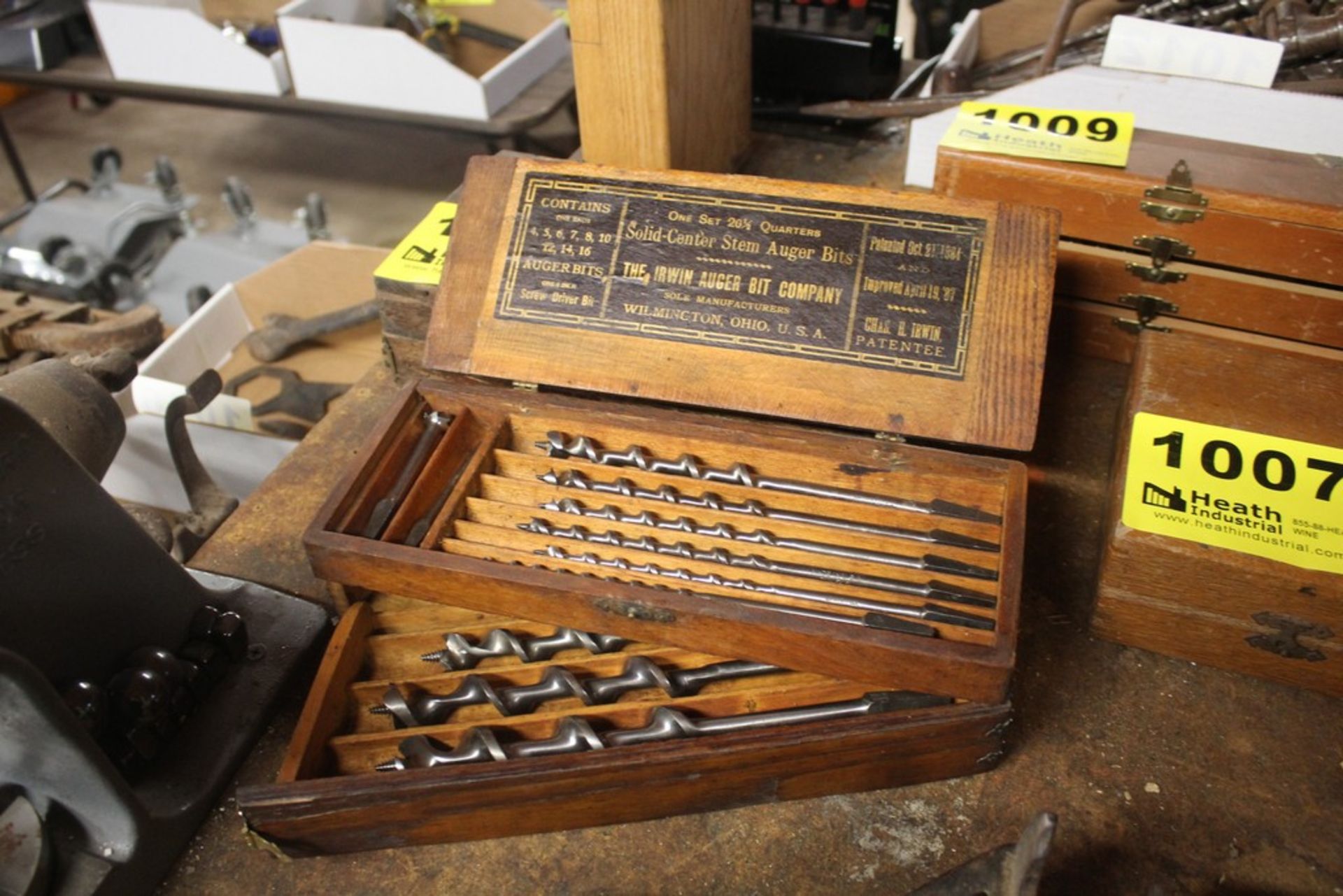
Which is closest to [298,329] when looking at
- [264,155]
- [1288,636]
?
[1288,636]

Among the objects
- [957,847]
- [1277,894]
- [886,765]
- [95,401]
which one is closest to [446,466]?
[95,401]

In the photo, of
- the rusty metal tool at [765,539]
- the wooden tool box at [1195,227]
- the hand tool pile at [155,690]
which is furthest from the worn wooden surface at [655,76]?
the hand tool pile at [155,690]

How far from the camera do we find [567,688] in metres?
1.30

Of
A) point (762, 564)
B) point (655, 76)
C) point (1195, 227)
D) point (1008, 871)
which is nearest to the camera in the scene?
point (1008, 871)

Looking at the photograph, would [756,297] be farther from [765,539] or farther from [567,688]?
[567,688]

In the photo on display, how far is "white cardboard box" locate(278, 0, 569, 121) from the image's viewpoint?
2.80 metres

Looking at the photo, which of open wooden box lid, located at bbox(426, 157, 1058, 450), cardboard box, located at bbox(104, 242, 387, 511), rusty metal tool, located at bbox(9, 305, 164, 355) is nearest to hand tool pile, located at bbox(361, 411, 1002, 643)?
open wooden box lid, located at bbox(426, 157, 1058, 450)

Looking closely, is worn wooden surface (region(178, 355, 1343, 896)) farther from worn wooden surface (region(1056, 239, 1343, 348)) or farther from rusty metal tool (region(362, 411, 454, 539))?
worn wooden surface (region(1056, 239, 1343, 348))

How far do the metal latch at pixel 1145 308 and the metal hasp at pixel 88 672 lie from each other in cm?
142

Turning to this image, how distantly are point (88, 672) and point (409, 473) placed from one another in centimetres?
47

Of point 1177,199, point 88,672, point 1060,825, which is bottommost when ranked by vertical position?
point 1060,825

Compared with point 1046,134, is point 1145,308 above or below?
below

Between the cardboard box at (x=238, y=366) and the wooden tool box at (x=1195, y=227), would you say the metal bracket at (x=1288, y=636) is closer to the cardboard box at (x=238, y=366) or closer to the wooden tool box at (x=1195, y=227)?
the wooden tool box at (x=1195, y=227)

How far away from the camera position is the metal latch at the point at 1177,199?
1.56 meters
